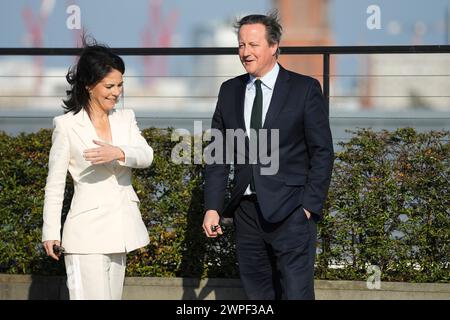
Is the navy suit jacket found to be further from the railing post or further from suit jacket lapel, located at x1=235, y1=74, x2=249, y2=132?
the railing post

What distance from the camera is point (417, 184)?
21.1 ft

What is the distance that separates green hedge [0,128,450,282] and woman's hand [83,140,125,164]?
1.80 meters

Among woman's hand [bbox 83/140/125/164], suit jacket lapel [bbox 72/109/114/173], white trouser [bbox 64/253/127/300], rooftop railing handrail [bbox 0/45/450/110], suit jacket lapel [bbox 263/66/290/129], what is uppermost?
rooftop railing handrail [bbox 0/45/450/110]

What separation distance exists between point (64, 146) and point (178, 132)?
5.97 feet

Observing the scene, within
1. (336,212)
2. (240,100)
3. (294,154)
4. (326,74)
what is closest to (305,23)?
(326,74)

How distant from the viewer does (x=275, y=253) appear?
16.3 ft

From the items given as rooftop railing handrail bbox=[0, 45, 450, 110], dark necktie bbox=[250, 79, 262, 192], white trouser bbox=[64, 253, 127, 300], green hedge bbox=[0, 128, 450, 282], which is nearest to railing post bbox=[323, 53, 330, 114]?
rooftop railing handrail bbox=[0, 45, 450, 110]

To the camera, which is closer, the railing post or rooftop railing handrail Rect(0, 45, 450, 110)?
rooftop railing handrail Rect(0, 45, 450, 110)

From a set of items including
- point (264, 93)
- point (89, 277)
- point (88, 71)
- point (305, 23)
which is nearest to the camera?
point (89, 277)

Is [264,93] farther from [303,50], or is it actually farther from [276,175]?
[303,50]

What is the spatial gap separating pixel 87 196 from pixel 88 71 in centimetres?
64

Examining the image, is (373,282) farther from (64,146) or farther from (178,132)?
(64,146)

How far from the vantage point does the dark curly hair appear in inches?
193
